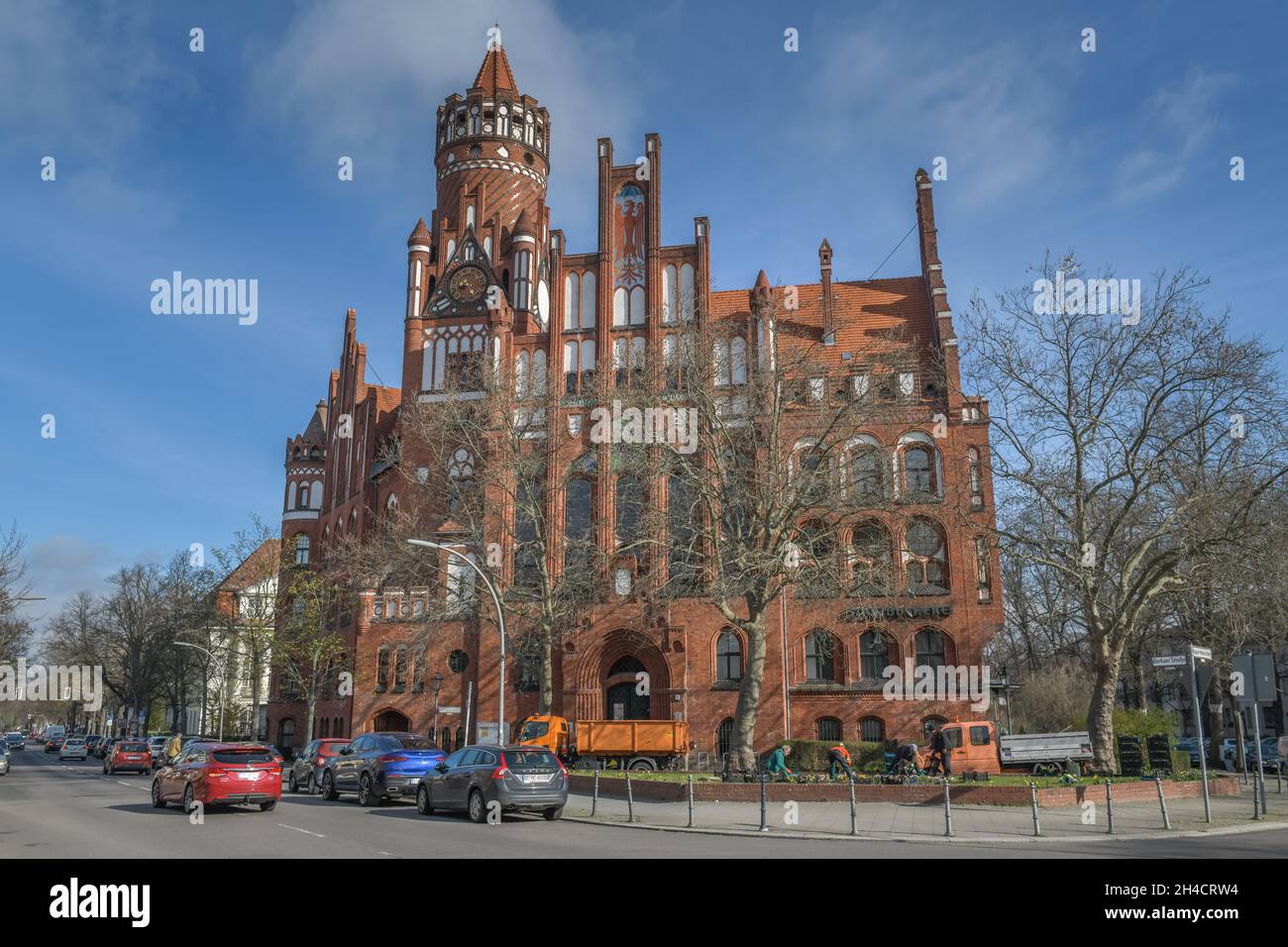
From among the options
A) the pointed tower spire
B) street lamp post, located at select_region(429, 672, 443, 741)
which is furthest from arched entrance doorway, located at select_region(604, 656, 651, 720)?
the pointed tower spire

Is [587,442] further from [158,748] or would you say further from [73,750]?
[73,750]

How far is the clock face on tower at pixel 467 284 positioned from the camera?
44156 mm

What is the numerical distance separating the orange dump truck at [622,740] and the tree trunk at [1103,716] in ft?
43.0

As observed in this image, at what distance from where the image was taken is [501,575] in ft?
121

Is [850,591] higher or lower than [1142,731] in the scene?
higher

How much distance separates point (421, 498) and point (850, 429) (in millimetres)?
21999

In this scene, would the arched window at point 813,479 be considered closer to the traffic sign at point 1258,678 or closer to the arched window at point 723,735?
the traffic sign at point 1258,678

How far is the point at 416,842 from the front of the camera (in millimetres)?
14484

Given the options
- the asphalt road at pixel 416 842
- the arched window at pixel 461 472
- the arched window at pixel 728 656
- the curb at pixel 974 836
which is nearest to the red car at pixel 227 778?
the asphalt road at pixel 416 842

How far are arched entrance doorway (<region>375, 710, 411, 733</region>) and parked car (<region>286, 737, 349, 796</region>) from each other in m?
14.5

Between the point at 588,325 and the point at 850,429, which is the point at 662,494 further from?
the point at 850,429

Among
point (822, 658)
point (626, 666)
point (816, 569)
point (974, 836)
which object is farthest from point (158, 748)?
point (974, 836)

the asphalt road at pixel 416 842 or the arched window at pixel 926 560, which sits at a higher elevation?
the arched window at pixel 926 560
